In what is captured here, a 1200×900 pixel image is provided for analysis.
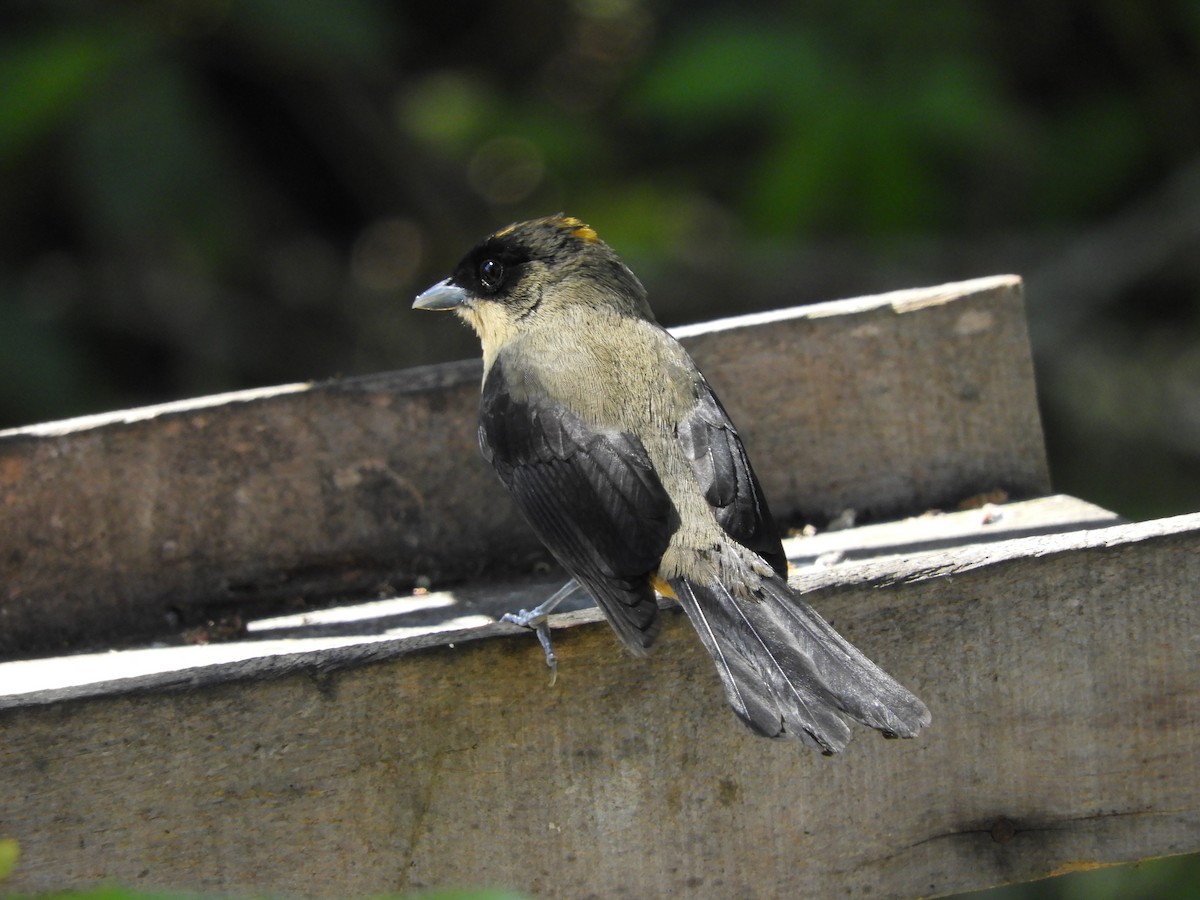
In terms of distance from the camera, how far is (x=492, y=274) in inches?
167

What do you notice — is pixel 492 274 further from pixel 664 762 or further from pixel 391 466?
pixel 664 762

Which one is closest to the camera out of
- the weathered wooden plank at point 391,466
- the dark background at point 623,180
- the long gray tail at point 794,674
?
the long gray tail at point 794,674

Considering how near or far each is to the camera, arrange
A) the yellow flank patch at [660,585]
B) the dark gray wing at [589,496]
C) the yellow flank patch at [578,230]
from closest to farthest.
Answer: the dark gray wing at [589,496] < the yellow flank patch at [660,585] < the yellow flank patch at [578,230]

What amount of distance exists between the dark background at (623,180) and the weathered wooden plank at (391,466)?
2.48m

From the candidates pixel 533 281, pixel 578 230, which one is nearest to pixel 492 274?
pixel 533 281

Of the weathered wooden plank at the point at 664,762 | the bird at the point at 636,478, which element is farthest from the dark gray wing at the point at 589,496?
the weathered wooden plank at the point at 664,762

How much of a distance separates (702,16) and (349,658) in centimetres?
536

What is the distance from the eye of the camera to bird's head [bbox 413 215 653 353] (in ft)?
13.6

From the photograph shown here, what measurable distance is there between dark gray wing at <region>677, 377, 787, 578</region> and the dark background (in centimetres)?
329

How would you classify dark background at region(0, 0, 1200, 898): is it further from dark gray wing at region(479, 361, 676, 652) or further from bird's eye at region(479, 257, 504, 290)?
dark gray wing at region(479, 361, 676, 652)

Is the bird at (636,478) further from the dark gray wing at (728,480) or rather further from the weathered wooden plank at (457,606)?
the weathered wooden plank at (457,606)

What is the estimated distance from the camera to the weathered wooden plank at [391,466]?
3.88 meters

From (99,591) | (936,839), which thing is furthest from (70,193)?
(936,839)

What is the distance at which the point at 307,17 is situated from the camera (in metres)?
6.49
